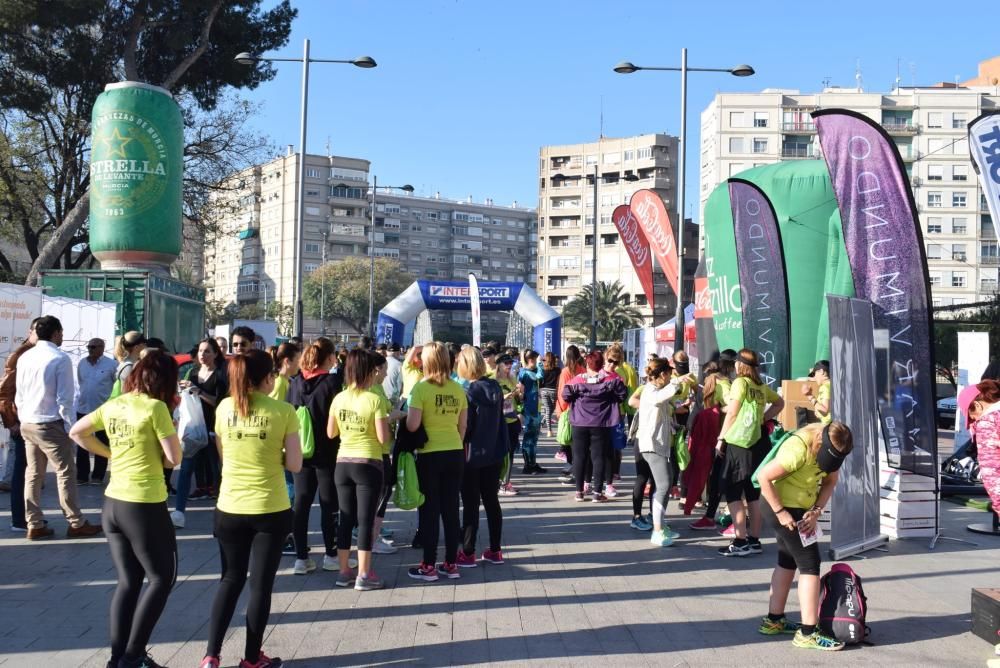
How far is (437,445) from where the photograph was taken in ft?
22.2

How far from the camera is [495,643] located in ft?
17.5

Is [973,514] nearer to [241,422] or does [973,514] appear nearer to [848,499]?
[848,499]

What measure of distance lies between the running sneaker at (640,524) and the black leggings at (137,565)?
535cm

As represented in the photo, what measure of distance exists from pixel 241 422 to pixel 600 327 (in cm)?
6838

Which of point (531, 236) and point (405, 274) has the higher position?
point (531, 236)

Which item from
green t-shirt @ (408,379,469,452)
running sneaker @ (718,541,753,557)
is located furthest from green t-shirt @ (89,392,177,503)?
running sneaker @ (718,541,753,557)

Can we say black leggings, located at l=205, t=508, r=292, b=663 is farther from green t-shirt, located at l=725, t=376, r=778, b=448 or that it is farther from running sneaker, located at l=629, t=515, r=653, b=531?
running sneaker, located at l=629, t=515, r=653, b=531

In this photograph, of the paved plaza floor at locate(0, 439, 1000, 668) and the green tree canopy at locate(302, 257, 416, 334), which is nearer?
the paved plaza floor at locate(0, 439, 1000, 668)

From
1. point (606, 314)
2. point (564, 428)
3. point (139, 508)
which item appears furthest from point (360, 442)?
point (606, 314)

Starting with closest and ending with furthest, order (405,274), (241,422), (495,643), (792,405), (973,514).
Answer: (241,422)
(495,643)
(792,405)
(973,514)
(405,274)

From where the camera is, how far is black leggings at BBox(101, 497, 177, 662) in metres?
4.47

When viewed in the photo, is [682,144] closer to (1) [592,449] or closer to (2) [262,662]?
(1) [592,449]

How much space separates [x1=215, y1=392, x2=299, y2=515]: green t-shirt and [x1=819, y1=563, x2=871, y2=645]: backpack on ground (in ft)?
10.6

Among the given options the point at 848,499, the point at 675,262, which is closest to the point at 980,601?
the point at 848,499
